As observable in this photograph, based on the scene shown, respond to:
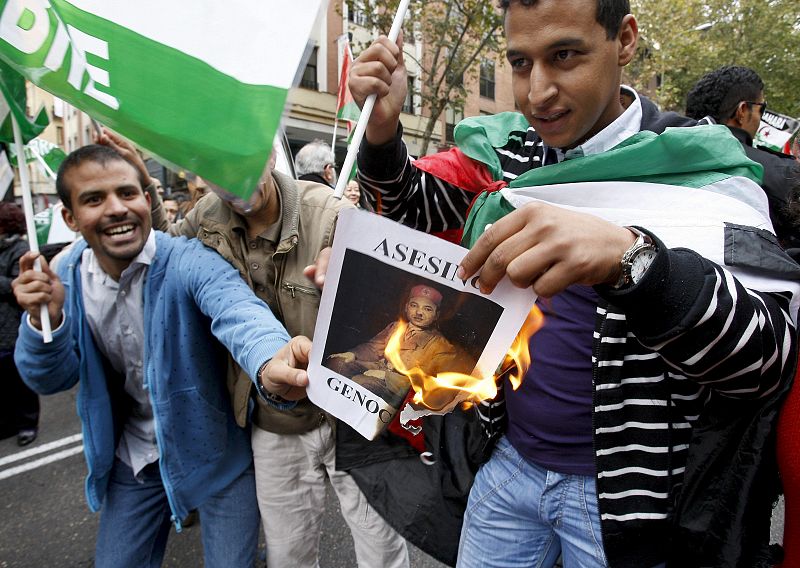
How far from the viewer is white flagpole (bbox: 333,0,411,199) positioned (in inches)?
34.7

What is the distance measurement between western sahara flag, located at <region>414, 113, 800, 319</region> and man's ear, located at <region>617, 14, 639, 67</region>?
0.67 feet

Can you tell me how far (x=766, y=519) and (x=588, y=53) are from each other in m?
1.04

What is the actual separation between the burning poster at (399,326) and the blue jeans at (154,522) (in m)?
1.31

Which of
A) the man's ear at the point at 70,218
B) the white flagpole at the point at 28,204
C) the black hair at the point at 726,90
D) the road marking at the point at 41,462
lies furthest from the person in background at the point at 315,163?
the road marking at the point at 41,462

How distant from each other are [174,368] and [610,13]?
174 centimetres

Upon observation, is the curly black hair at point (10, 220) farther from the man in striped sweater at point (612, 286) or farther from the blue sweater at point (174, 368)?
the man in striped sweater at point (612, 286)

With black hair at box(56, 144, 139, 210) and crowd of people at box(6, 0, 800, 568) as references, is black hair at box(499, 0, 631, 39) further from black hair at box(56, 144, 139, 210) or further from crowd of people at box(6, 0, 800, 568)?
black hair at box(56, 144, 139, 210)

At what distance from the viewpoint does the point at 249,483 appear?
83.5 inches

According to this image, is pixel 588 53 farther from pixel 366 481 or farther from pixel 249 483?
pixel 249 483

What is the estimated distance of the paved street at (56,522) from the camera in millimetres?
2758

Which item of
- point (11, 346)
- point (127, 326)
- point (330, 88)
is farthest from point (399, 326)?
point (330, 88)

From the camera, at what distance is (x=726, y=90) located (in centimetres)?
294

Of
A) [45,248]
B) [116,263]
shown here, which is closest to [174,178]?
[45,248]

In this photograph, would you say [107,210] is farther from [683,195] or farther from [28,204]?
[683,195]
